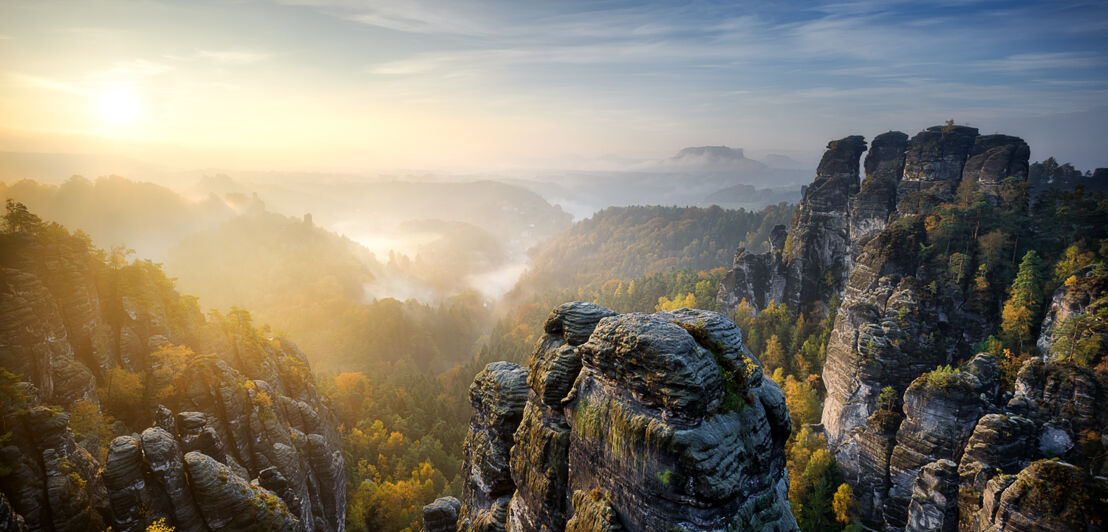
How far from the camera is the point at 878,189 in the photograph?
5512 centimetres

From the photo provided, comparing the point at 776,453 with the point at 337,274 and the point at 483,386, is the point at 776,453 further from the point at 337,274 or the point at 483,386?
the point at 337,274

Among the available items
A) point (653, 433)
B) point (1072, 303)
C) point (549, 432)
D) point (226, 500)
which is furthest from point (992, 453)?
point (226, 500)

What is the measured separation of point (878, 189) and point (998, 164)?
11570 millimetres

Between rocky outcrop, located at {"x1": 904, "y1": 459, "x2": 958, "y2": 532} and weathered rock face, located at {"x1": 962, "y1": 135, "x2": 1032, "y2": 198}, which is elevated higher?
weathered rock face, located at {"x1": 962, "y1": 135, "x2": 1032, "y2": 198}

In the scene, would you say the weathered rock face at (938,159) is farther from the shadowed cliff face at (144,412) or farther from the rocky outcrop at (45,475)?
the rocky outcrop at (45,475)

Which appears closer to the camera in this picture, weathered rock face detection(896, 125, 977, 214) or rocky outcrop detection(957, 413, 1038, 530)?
rocky outcrop detection(957, 413, 1038, 530)

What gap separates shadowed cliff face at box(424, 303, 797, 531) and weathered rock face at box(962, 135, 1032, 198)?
60.5 metres

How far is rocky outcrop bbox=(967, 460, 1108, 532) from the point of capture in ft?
52.2

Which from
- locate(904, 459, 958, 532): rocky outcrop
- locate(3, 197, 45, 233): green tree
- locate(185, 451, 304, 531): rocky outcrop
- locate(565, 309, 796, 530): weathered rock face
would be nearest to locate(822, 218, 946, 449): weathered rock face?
locate(904, 459, 958, 532): rocky outcrop

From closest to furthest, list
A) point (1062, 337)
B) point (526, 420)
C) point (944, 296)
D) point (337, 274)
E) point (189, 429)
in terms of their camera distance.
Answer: point (526, 420) < point (189, 429) < point (1062, 337) < point (944, 296) < point (337, 274)

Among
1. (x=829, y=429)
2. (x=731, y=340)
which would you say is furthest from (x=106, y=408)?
(x=829, y=429)

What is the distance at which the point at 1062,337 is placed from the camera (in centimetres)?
2956

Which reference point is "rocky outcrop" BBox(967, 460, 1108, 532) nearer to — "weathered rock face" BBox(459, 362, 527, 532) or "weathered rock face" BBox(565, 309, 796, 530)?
"weathered rock face" BBox(565, 309, 796, 530)

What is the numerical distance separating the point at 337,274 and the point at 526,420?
484 feet
